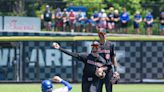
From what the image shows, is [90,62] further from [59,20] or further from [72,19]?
[59,20]

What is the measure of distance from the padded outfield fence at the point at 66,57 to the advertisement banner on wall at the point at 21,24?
9.01 metres

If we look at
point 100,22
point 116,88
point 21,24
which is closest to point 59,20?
point 21,24

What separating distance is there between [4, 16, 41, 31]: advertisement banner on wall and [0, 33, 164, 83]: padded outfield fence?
9.01 metres

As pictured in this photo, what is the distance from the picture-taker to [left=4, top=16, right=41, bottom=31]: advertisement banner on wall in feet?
110

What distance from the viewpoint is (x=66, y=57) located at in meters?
24.3

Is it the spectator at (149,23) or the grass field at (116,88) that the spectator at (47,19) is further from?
the grass field at (116,88)

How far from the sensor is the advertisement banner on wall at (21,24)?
3366cm

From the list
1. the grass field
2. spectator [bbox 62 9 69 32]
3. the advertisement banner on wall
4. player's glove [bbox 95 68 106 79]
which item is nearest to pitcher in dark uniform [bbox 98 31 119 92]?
player's glove [bbox 95 68 106 79]

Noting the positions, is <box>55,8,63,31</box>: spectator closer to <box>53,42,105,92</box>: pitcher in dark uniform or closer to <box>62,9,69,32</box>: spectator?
<box>62,9,69,32</box>: spectator

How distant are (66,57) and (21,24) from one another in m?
10.2

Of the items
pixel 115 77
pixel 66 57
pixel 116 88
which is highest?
pixel 115 77

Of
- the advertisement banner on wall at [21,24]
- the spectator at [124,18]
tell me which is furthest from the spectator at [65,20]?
the spectator at [124,18]

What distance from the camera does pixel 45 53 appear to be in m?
24.4

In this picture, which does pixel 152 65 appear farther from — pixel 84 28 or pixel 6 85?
pixel 84 28
